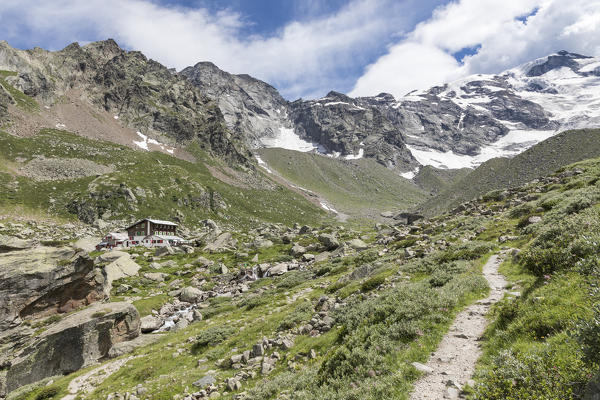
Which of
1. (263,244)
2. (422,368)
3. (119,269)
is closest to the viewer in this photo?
(422,368)

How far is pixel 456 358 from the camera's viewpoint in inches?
330

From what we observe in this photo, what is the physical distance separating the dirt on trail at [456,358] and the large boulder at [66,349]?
85.3 feet

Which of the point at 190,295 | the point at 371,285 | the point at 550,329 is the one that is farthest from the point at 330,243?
the point at 550,329

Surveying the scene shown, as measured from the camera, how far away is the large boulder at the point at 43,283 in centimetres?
2658

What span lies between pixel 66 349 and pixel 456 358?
28.1 metres

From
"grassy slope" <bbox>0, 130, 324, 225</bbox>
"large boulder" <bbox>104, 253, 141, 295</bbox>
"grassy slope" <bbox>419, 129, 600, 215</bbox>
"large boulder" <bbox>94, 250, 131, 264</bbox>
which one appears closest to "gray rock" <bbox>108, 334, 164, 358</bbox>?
"large boulder" <bbox>104, 253, 141, 295</bbox>

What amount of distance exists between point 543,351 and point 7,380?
109ft

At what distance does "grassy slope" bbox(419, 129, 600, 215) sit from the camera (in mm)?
89438

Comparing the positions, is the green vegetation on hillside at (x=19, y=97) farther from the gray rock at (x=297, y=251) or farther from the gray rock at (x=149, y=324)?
the gray rock at (x=149, y=324)

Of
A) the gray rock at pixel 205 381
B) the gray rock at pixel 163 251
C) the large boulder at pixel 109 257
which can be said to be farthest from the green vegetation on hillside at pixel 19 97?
the gray rock at pixel 205 381

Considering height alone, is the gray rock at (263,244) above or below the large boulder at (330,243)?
below

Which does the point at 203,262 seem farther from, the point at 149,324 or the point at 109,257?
the point at 149,324

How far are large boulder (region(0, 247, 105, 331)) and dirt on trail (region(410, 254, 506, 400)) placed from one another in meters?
36.7

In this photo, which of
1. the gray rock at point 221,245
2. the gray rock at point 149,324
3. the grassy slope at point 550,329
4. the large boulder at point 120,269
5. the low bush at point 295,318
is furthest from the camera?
the gray rock at point 221,245
